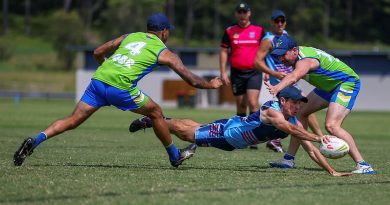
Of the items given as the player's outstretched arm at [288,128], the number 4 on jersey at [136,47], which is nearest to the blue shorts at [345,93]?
the player's outstretched arm at [288,128]

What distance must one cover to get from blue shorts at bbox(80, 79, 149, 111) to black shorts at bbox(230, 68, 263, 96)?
546 centimetres

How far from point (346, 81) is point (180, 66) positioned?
2319 millimetres

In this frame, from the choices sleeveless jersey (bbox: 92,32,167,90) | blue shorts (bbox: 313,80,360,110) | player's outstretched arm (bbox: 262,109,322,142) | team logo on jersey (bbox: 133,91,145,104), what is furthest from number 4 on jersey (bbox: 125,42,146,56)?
blue shorts (bbox: 313,80,360,110)

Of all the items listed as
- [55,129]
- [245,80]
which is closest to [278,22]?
[245,80]

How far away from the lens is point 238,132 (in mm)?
12008

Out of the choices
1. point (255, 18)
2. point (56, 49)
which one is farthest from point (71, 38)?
point (255, 18)

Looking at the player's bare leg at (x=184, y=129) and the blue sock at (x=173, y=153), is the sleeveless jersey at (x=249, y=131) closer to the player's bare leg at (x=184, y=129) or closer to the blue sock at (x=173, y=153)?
the player's bare leg at (x=184, y=129)

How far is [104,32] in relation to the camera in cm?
9606

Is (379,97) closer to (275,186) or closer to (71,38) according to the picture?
(71,38)

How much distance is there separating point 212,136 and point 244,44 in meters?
4.95

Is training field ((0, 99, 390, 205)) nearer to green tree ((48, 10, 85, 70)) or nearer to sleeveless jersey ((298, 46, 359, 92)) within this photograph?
sleeveless jersey ((298, 46, 359, 92))

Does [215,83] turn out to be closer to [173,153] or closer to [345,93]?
[173,153]

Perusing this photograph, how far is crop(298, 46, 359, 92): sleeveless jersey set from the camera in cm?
1181

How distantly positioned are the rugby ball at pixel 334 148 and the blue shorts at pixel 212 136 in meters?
1.56
